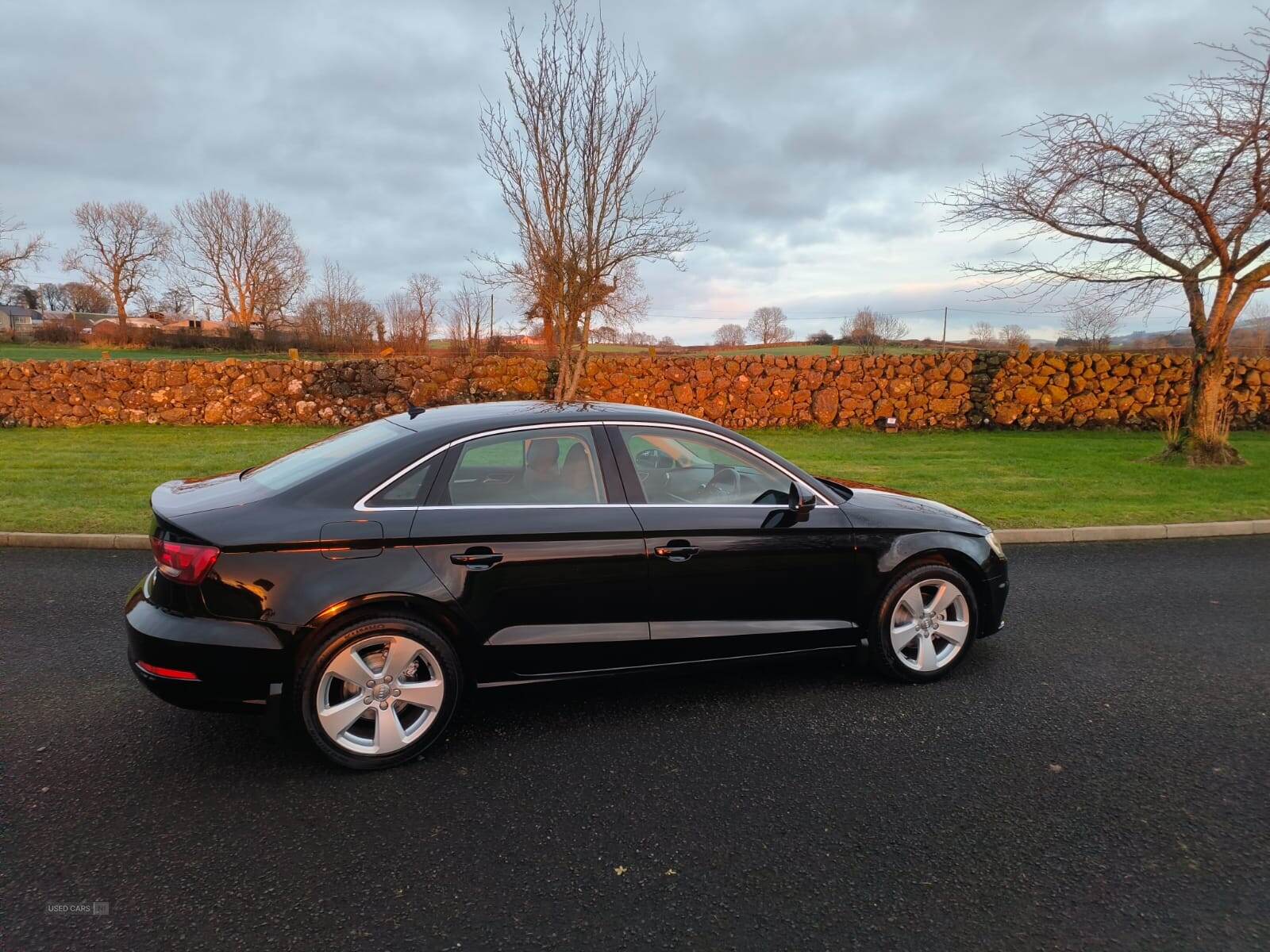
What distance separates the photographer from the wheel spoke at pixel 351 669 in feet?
10.6

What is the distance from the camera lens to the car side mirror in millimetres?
3998

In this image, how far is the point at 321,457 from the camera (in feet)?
12.8

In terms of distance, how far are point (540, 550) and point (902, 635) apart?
2.13 metres

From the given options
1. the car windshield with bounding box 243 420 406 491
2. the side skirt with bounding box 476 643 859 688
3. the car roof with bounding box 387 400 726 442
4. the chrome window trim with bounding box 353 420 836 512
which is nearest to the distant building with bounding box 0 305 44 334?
the car windshield with bounding box 243 420 406 491

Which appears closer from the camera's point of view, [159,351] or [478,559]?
[478,559]

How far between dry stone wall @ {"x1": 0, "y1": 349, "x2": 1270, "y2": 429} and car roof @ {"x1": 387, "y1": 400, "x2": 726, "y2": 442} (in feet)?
42.7

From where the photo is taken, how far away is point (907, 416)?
17.8 metres

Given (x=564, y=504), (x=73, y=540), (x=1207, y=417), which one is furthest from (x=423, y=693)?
(x=1207, y=417)

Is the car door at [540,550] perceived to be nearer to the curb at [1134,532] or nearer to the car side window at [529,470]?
the car side window at [529,470]

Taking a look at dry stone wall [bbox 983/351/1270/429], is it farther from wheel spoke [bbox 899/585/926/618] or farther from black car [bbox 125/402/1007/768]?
wheel spoke [bbox 899/585/926/618]

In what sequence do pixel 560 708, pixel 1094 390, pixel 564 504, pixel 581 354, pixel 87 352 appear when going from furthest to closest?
pixel 87 352 → pixel 1094 390 → pixel 581 354 → pixel 560 708 → pixel 564 504

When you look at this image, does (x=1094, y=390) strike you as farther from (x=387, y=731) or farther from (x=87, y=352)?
(x=87, y=352)

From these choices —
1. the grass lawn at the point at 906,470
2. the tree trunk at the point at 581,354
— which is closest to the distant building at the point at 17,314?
the grass lawn at the point at 906,470

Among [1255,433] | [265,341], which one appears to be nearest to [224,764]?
[1255,433]
